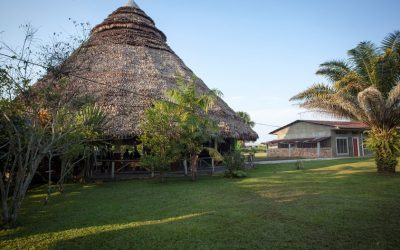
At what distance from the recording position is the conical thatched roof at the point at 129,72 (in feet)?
46.6

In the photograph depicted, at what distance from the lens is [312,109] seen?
14.4 meters

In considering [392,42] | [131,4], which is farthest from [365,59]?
[131,4]

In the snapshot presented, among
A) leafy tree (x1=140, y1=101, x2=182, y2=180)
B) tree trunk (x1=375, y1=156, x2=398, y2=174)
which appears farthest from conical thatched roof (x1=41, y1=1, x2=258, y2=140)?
tree trunk (x1=375, y1=156, x2=398, y2=174)

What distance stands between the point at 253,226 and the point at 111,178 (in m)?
10.2

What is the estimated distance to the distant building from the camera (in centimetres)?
2839

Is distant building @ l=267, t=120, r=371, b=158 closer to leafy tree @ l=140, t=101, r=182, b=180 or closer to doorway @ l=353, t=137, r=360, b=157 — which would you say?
doorway @ l=353, t=137, r=360, b=157

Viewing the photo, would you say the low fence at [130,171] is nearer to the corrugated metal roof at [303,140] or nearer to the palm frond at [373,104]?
the palm frond at [373,104]

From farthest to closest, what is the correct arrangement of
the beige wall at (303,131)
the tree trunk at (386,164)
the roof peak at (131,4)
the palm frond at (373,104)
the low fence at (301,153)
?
the beige wall at (303,131), the low fence at (301,153), the roof peak at (131,4), the tree trunk at (386,164), the palm frond at (373,104)

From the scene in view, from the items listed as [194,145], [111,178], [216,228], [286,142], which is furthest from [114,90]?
[286,142]

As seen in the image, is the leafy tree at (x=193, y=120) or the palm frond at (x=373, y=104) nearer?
the palm frond at (x=373, y=104)

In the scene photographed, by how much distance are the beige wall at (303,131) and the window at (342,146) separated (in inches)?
61.4

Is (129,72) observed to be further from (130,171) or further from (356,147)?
(356,147)

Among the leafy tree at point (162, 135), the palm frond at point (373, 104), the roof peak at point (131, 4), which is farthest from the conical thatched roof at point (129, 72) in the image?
the palm frond at point (373, 104)

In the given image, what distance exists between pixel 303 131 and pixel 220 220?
28.9m
